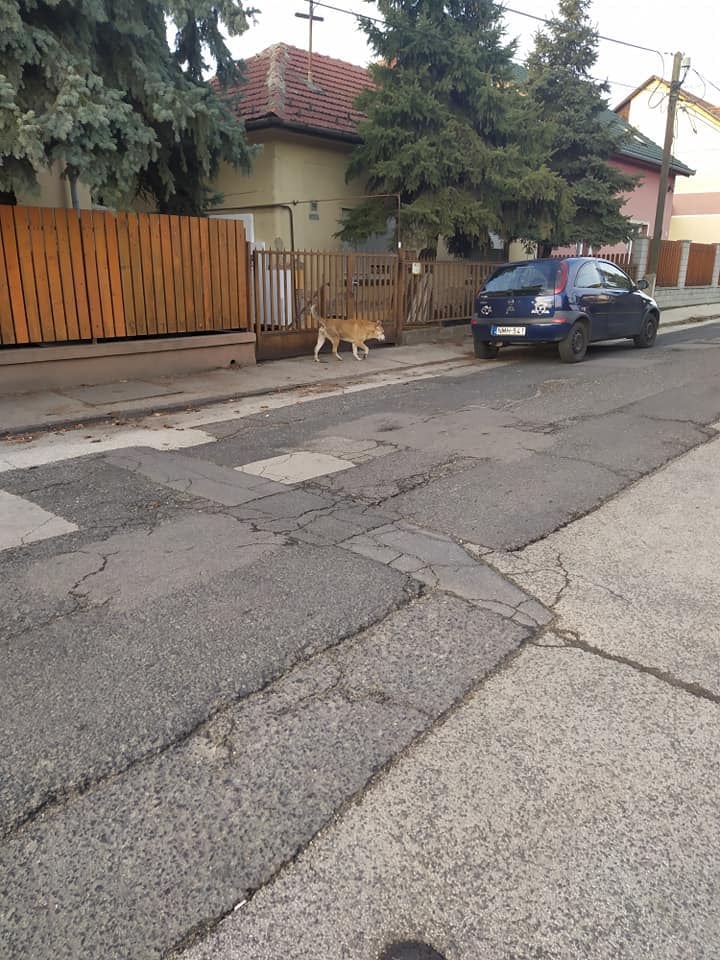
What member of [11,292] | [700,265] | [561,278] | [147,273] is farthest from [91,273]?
[700,265]

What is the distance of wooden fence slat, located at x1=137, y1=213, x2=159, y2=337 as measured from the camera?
10.3 meters

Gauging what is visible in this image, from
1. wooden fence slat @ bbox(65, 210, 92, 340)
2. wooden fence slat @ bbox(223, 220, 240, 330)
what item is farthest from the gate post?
wooden fence slat @ bbox(65, 210, 92, 340)

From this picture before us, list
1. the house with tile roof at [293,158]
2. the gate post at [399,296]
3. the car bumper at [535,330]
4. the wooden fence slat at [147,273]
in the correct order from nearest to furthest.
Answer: the wooden fence slat at [147,273]
the car bumper at [535,330]
the gate post at [399,296]
the house with tile roof at [293,158]

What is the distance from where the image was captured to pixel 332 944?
5.98 ft

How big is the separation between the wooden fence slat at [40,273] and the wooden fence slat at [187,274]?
2.17m

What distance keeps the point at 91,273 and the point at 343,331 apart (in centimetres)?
451

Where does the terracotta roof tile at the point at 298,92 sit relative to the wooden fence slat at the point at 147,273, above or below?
above

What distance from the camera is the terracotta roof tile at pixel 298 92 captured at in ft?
52.0

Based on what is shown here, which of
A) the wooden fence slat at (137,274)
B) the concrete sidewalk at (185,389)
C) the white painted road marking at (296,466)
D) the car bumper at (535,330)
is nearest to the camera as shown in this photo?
the white painted road marking at (296,466)

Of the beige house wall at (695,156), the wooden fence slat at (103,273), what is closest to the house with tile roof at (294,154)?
the wooden fence slat at (103,273)

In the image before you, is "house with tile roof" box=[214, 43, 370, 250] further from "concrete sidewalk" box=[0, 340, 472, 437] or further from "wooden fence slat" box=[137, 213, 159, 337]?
"wooden fence slat" box=[137, 213, 159, 337]

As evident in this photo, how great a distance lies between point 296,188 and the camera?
16109 mm

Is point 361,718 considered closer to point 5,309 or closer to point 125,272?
point 5,309

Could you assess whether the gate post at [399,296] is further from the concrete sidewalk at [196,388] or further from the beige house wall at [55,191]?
the beige house wall at [55,191]
